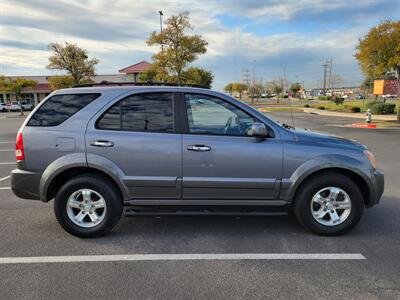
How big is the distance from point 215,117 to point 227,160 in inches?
23.0

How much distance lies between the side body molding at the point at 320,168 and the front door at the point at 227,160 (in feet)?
0.49

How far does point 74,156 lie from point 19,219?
5.54ft

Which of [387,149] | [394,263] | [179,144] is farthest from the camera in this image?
[387,149]

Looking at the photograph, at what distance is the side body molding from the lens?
161 inches

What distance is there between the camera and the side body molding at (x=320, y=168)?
4.08 m

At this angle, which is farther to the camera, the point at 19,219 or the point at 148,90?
the point at 19,219

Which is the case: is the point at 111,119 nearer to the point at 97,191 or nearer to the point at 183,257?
the point at 97,191

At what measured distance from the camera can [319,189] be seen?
4.18 m

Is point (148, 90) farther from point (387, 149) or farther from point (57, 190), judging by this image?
point (387, 149)

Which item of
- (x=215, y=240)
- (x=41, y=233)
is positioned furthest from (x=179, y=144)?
(x=41, y=233)

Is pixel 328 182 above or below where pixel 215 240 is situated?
above

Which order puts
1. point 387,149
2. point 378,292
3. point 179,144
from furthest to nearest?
point 387,149 < point 179,144 < point 378,292

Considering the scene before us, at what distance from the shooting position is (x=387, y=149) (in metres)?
11.3

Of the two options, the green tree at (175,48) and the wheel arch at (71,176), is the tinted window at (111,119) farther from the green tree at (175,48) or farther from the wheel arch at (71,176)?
the green tree at (175,48)
